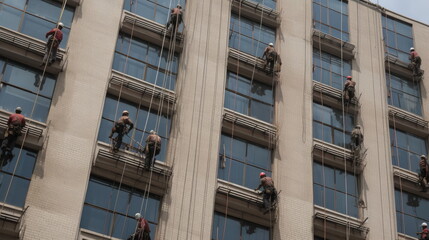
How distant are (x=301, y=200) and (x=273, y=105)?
16.1 ft

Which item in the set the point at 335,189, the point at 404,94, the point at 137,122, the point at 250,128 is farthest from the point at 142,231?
the point at 404,94

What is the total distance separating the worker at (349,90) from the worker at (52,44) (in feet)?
43.6

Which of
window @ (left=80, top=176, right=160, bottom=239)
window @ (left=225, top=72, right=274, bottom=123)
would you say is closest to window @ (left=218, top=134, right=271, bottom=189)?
window @ (left=225, top=72, right=274, bottom=123)

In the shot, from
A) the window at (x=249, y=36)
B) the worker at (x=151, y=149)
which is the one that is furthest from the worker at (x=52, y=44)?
the window at (x=249, y=36)

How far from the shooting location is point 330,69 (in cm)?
3353

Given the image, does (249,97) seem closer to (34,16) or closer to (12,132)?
(34,16)

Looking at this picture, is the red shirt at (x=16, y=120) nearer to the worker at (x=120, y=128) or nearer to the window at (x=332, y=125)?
the worker at (x=120, y=128)

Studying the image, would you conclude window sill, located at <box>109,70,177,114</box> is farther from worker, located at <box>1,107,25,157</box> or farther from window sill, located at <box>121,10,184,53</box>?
worker, located at <box>1,107,25,157</box>

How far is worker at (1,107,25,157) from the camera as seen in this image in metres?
23.3

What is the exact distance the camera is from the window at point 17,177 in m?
22.9

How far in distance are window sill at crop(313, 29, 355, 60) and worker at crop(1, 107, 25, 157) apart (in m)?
15.7

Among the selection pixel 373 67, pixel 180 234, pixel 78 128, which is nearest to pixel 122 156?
pixel 78 128

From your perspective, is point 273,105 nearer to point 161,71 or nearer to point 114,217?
point 161,71

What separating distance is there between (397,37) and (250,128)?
12540mm
